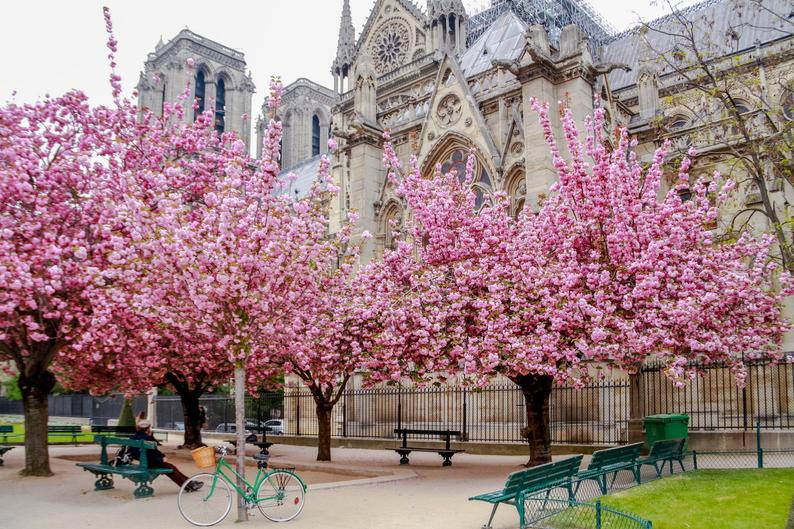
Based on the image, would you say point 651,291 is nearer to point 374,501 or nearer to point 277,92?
point 374,501

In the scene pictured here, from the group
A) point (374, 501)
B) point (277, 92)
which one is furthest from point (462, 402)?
point (277, 92)

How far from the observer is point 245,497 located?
1003 centimetres

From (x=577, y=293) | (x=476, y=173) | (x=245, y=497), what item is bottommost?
(x=245, y=497)

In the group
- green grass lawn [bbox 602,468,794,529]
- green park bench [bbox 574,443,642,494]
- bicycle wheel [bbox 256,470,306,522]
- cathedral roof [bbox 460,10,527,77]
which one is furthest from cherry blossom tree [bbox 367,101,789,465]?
cathedral roof [bbox 460,10,527,77]

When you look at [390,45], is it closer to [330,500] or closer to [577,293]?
[577,293]

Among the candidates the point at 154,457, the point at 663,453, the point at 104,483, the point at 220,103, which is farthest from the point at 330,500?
the point at 220,103

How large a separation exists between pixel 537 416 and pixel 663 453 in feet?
9.64

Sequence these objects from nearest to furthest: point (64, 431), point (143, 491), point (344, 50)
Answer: point (143, 491)
point (64, 431)
point (344, 50)

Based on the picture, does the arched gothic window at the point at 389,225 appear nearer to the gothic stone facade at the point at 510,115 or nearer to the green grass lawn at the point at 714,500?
the gothic stone facade at the point at 510,115

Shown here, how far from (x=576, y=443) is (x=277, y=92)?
40.5ft

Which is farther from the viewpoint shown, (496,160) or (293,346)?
(496,160)

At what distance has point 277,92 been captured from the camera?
1217cm

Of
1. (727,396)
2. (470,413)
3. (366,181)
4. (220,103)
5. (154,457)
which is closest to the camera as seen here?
(154,457)

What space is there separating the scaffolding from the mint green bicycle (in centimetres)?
3966
